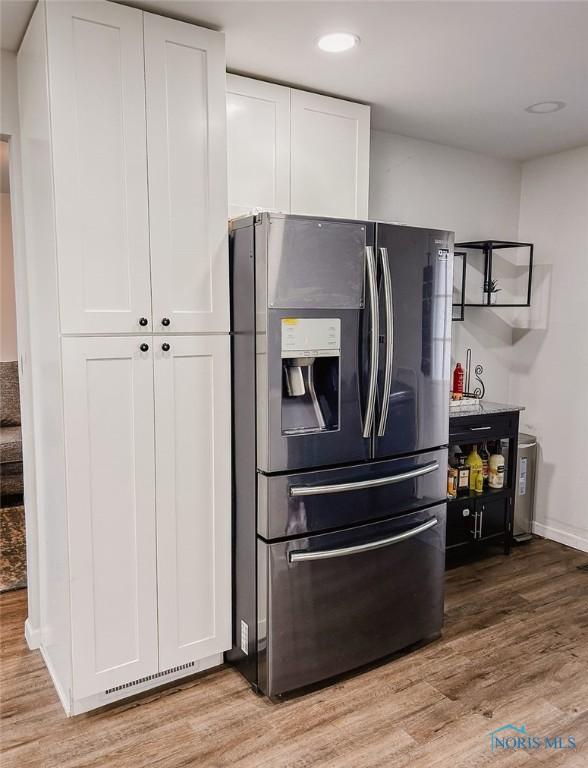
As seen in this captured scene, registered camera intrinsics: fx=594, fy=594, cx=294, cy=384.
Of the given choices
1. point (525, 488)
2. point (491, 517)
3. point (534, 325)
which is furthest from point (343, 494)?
point (534, 325)

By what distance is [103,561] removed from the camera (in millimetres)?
2080

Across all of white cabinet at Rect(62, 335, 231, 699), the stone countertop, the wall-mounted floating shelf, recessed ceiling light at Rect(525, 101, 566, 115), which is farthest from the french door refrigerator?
the wall-mounted floating shelf

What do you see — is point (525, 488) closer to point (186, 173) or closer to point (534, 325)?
point (534, 325)

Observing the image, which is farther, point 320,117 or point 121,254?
point 320,117

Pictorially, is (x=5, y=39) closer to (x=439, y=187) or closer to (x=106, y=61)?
(x=106, y=61)

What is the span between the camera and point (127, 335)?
2045 mm

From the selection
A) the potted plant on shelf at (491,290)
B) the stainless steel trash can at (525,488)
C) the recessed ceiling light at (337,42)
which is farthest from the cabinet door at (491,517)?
the recessed ceiling light at (337,42)

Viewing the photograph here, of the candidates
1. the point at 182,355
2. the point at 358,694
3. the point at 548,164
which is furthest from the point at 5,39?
the point at 548,164

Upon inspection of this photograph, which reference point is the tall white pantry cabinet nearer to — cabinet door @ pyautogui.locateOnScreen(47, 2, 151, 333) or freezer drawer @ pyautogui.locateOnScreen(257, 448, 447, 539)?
cabinet door @ pyautogui.locateOnScreen(47, 2, 151, 333)

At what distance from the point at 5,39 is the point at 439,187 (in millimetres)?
2432

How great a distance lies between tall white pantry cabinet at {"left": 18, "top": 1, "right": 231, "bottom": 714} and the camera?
75.8 inches

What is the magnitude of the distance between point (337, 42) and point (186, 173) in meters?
0.75

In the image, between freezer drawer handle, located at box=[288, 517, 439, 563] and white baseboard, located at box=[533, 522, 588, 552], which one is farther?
white baseboard, located at box=[533, 522, 588, 552]

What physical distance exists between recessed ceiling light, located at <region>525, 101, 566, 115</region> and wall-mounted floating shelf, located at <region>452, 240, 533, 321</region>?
772mm
